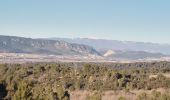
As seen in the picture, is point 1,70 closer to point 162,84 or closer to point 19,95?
point 162,84

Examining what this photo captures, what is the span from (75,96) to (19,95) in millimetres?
38287

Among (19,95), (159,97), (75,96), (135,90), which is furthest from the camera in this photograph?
(135,90)

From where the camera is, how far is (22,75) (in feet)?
464

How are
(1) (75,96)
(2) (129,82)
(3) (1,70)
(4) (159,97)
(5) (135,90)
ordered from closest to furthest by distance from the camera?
1. (4) (159,97)
2. (1) (75,96)
3. (5) (135,90)
4. (2) (129,82)
5. (3) (1,70)

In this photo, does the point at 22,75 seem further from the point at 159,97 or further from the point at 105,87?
the point at 159,97

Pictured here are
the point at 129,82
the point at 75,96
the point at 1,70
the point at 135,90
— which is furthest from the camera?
the point at 1,70

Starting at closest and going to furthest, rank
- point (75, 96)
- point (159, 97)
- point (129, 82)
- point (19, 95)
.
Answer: point (19, 95)
point (159, 97)
point (75, 96)
point (129, 82)

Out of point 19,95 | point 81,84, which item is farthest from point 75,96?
point 19,95

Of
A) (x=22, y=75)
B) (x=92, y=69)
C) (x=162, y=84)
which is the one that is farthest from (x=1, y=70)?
(x=162, y=84)

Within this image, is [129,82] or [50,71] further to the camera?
[50,71]

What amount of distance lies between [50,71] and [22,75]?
1445 cm

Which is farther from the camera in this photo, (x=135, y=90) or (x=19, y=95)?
(x=135, y=90)

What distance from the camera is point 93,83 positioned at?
13088 centimetres

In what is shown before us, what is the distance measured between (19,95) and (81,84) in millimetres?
53106
